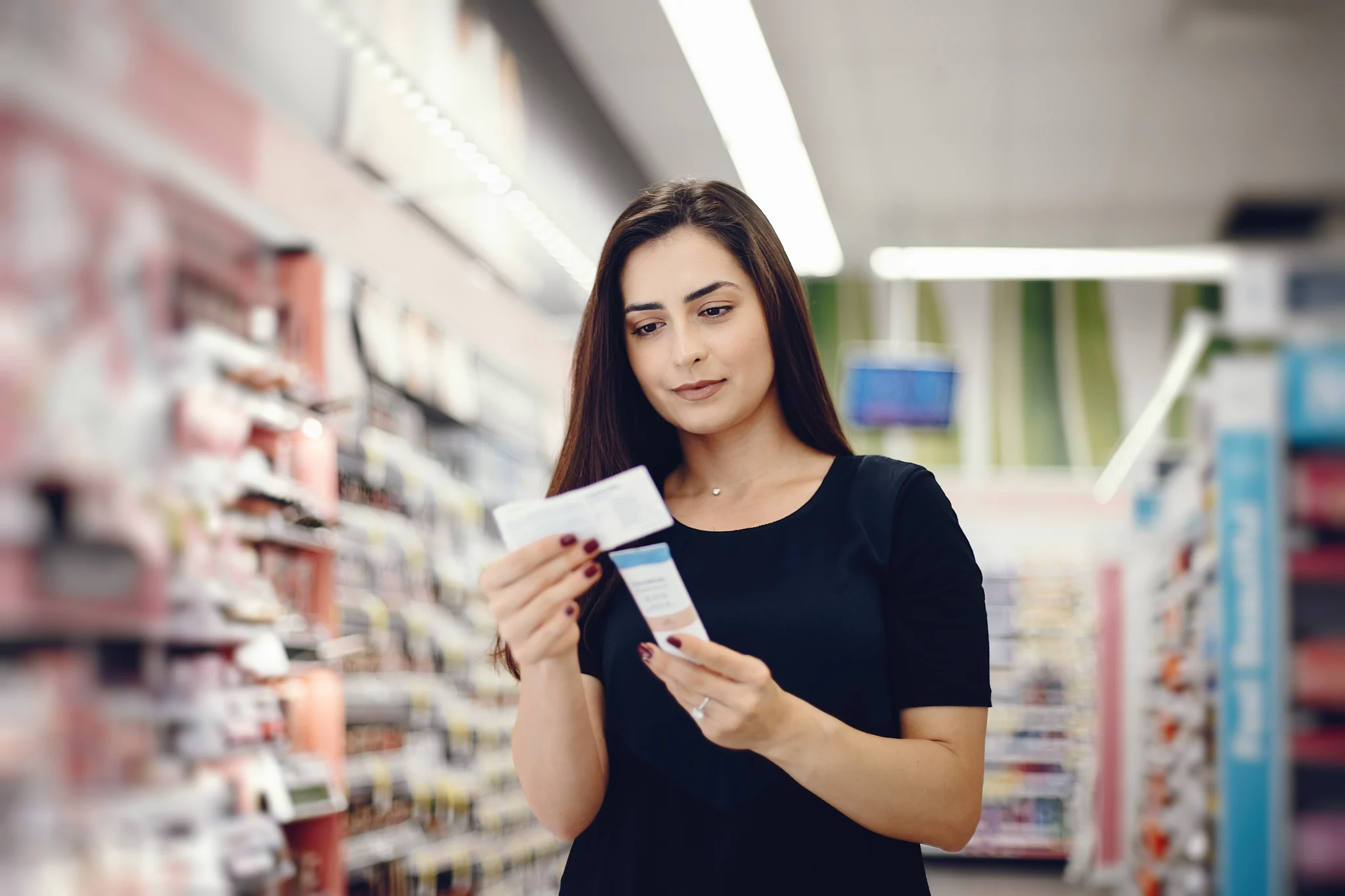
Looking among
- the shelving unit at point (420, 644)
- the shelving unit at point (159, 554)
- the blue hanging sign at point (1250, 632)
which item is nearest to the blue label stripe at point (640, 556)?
the shelving unit at point (159, 554)

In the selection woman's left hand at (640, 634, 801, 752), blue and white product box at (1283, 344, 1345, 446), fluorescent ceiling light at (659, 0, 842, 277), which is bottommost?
woman's left hand at (640, 634, 801, 752)

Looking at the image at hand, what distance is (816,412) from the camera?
162cm

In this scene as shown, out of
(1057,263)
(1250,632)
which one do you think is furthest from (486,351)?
(1057,263)

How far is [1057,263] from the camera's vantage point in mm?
9445

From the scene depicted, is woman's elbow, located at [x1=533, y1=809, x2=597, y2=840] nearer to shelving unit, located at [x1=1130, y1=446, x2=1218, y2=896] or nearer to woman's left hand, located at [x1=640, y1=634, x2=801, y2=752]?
woman's left hand, located at [x1=640, y1=634, x2=801, y2=752]

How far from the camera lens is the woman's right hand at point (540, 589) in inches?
53.2

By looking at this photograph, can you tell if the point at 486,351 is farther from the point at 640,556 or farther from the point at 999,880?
the point at 999,880

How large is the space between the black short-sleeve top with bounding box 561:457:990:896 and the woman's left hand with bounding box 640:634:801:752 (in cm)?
13

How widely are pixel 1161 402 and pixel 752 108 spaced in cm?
384

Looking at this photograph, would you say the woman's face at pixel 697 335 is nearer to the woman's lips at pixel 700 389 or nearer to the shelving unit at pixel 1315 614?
the woman's lips at pixel 700 389

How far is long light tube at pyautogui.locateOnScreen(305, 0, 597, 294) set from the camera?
3.65 m

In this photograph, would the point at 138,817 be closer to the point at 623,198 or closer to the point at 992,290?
the point at 623,198

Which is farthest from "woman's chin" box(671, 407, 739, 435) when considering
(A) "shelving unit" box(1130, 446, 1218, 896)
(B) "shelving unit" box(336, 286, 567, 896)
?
(A) "shelving unit" box(1130, 446, 1218, 896)

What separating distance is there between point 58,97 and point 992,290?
8451 mm
